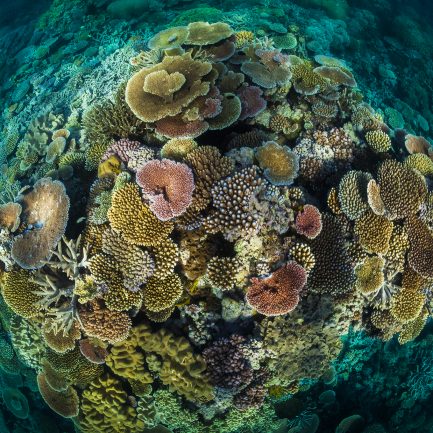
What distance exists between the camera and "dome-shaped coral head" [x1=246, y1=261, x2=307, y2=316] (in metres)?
4.29

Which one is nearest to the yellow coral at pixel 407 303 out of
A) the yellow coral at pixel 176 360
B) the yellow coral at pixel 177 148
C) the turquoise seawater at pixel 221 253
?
the turquoise seawater at pixel 221 253

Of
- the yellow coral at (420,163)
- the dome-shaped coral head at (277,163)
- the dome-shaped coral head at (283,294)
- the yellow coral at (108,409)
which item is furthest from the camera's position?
the yellow coral at (420,163)

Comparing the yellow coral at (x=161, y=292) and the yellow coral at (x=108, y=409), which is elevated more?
the yellow coral at (x=161, y=292)

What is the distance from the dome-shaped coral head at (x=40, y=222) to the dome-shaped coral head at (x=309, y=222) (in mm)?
2995

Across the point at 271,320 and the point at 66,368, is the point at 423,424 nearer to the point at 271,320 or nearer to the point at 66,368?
the point at 271,320

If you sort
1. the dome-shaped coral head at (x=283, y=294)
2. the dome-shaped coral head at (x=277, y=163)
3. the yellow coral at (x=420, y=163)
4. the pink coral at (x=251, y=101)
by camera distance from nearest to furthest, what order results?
the dome-shaped coral head at (x=283, y=294), the dome-shaped coral head at (x=277, y=163), the pink coral at (x=251, y=101), the yellow coral at (x=420, y=163)

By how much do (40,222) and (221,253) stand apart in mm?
2510

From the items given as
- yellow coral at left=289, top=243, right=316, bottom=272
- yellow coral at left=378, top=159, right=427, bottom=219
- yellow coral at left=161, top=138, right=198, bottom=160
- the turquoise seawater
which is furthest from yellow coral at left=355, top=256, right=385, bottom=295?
yellow coral at left=161, top=138, right=198, bottom=160

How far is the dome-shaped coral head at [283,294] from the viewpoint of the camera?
4293 millimetres

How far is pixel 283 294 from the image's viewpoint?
14.1ft

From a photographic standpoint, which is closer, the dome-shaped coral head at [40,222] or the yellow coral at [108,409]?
the dome-shaped coral head at [40,222]

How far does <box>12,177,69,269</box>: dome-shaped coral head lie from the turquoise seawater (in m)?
0.02

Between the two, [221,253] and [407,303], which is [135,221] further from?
[407,303]

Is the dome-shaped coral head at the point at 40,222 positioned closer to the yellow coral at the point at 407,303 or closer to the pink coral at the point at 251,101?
the pink coral at the point at 251,101
